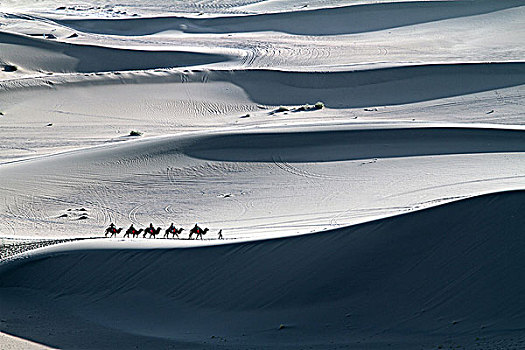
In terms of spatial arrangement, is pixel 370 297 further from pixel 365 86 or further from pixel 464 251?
pixel 365 86

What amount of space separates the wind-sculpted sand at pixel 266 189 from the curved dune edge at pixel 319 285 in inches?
1.1

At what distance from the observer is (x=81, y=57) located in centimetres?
3262

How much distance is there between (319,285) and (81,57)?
81.6ft

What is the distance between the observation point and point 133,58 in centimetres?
3253

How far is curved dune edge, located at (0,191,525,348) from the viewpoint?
911cm

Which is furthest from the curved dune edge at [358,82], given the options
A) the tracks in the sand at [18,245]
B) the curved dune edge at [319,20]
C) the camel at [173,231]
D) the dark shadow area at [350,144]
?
the tracks in the sand at [18,245]

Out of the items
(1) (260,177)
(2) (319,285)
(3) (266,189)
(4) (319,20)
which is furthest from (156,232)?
(4) (319,20)

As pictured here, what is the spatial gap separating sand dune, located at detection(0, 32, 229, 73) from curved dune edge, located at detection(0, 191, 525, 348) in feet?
70.8

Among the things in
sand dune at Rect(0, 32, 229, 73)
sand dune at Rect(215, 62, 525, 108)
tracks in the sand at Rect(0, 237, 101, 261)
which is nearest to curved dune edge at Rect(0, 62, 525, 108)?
sand dune at Rect(215, 62, 525, 108)

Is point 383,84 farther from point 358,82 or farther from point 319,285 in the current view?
point 319,285

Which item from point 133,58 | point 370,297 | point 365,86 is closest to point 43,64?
point 133,58

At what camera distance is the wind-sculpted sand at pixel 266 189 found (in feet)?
31.3

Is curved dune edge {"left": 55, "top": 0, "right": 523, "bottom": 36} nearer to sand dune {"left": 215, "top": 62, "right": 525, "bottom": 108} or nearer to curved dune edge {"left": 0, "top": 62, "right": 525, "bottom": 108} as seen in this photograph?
curved dune edge {"left": 0, "top": 62, "right": 525, "bottom": 108}

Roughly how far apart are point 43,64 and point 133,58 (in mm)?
3653
